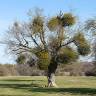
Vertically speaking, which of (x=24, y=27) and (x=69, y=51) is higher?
(x=24, y=27)

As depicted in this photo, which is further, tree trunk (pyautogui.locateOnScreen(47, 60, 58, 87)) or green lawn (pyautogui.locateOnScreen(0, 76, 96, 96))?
tree trunk (pyautogui.locateOnScreen(47, 60, 58, 87))

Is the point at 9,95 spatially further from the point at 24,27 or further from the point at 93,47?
the point at 24,27

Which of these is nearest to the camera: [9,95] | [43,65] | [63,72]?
[9,95]

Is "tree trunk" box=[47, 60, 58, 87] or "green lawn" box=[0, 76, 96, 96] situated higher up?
"tree trunk" box=[47, 60, 58, 87]

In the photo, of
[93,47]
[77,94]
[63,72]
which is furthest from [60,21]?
[63,72]

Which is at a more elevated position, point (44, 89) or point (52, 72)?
point (52, 72)

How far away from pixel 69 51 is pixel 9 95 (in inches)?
605

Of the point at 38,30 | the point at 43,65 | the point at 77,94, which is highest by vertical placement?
the point at 38,30

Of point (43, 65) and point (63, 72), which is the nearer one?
point (43, 65)

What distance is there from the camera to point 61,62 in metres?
44.5

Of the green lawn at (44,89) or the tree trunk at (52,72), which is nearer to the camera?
the green lawn at (44,89)

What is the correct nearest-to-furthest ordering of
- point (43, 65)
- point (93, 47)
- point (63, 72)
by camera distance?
1. point (93, 47)
2. point (43, 65)
3. point (63, 72)

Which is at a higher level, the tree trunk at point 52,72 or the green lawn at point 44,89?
the tree trunk at point 52,72

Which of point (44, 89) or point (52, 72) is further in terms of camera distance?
point (52, 72)
